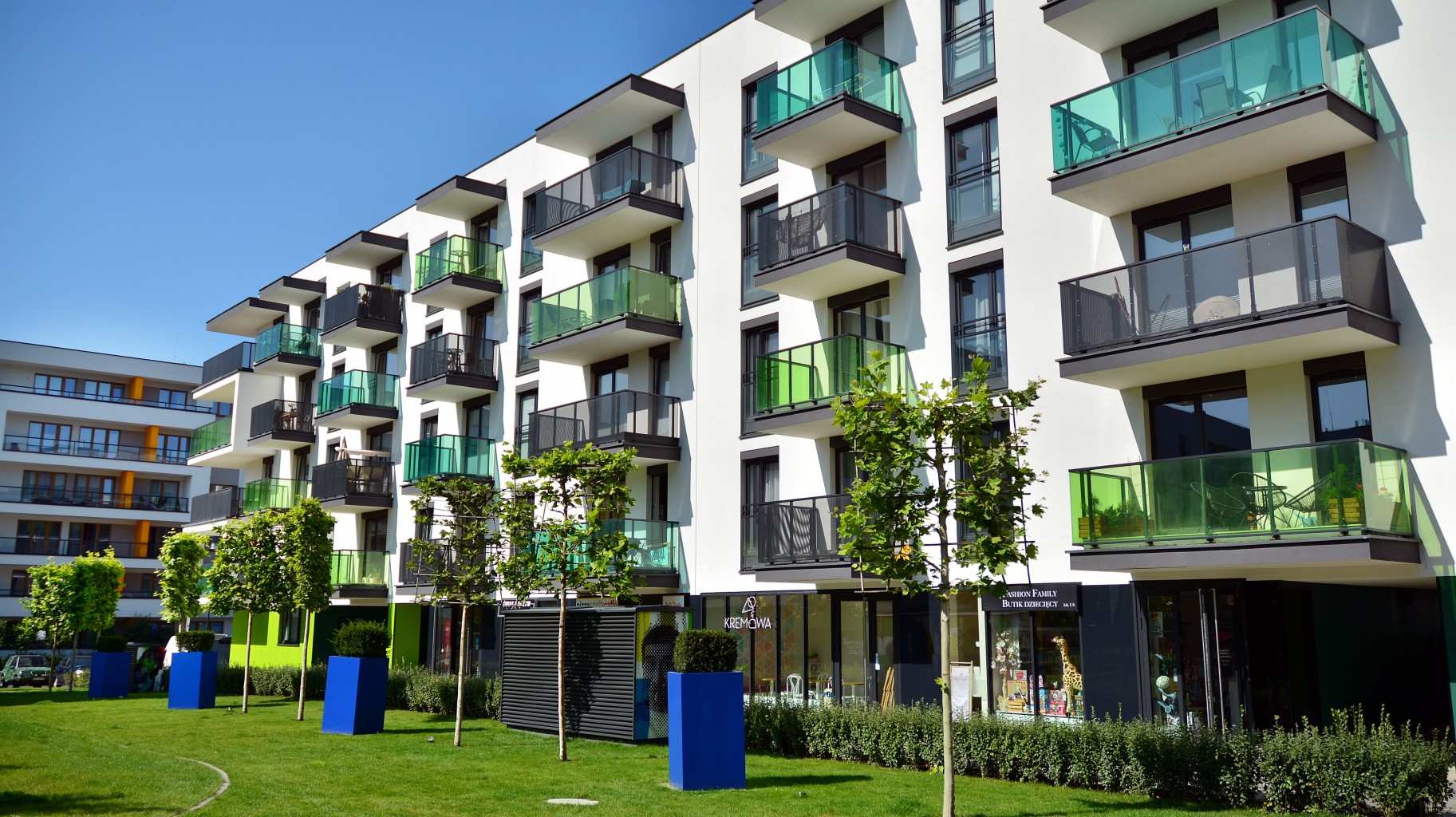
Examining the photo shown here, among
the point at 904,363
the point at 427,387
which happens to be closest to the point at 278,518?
the point at 427,387

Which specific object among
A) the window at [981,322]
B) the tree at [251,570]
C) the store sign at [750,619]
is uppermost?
the window at [981,322]

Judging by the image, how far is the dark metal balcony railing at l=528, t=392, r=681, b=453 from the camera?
2684cm

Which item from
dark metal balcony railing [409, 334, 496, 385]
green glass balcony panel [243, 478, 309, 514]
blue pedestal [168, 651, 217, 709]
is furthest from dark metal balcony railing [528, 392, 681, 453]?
green glass balcony panel [243, 478, 309, 514]

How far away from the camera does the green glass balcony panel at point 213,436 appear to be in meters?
46.9

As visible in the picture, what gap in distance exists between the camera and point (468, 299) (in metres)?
34.4

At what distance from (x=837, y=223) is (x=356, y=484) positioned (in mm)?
20966

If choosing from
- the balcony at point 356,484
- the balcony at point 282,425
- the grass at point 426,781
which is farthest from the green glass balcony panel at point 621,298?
the balcony at point 282,425

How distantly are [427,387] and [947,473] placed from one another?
1798 cm

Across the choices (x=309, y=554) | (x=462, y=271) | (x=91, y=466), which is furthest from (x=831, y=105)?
(x=91, y=466)

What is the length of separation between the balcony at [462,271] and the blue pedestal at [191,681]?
37.4ft

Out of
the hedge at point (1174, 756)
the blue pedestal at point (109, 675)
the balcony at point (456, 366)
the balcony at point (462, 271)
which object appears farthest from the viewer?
the blue pedestal at point (109, 675)

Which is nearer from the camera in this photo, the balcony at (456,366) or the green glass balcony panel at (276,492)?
the balcony at (456,366)

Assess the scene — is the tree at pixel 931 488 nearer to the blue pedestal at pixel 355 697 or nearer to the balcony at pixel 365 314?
the blue pedestal at pixel 355 697

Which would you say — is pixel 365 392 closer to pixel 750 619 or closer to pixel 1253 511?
pixel 750 619
